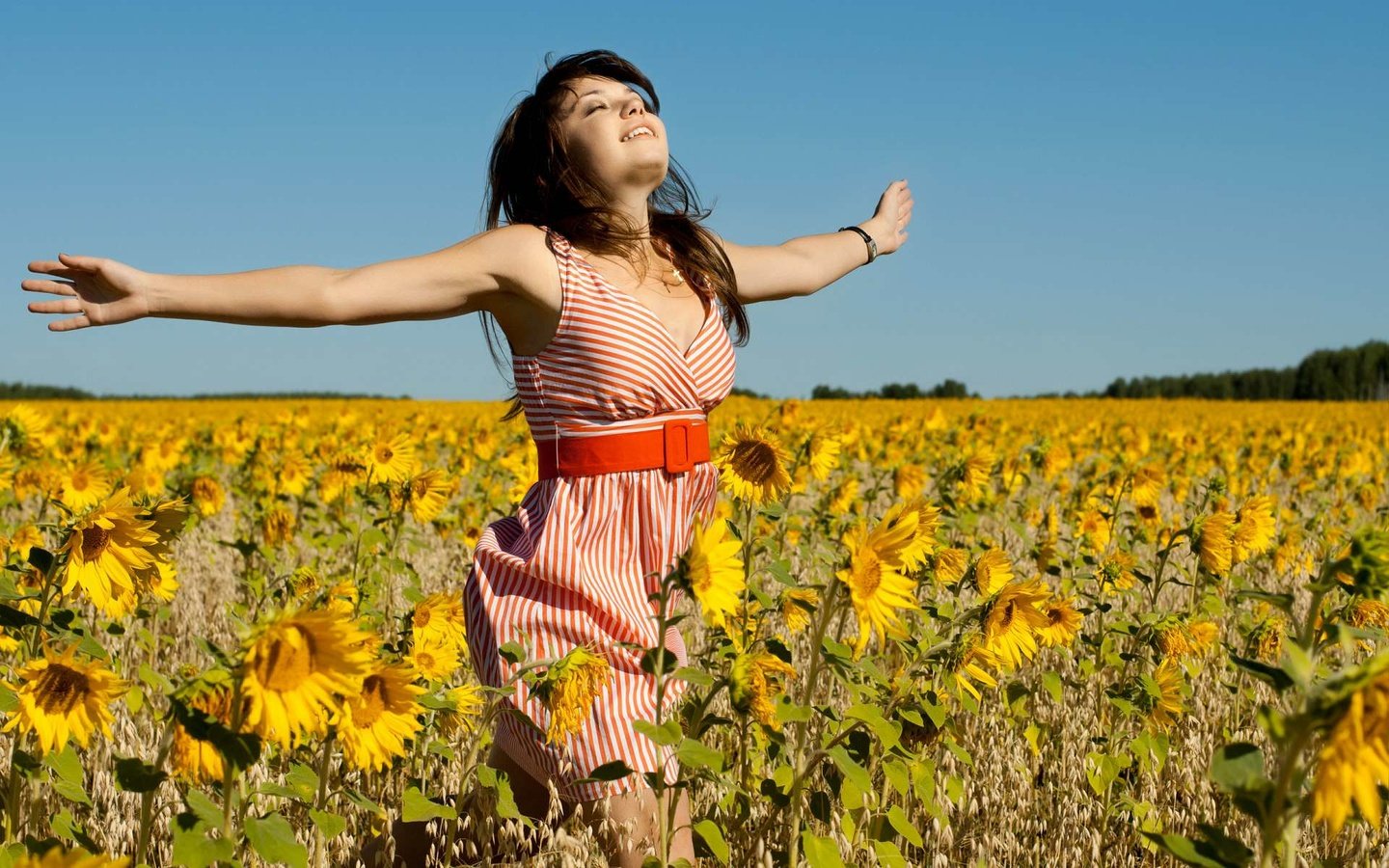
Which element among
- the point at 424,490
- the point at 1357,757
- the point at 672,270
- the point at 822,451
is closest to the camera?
the point at 1357,757

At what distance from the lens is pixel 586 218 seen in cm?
306

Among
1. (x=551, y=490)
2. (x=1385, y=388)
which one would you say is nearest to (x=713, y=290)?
(x=551, y=490)

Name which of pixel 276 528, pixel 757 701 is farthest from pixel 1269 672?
pixel 276 528

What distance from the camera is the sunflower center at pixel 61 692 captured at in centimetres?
189

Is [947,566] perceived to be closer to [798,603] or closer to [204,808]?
[798,603]

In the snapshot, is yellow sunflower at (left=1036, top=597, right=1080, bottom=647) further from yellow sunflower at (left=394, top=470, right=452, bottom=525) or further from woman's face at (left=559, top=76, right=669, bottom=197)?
yellow sunflower at (left=394, top=470, right=452, bottom=525)

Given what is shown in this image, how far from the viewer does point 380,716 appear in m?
1.85

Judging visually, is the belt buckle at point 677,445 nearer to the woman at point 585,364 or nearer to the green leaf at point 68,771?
the woman at point 585,364

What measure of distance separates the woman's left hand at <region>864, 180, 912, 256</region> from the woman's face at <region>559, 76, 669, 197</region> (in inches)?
42.1

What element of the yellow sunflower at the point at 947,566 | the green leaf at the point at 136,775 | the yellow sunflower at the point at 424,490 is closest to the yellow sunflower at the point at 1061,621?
the yellow sunflower at the point at 947,566

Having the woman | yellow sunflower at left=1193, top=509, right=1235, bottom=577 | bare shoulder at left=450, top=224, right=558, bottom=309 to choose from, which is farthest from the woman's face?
yellow sunflower at left=1193, top=509, right=1235, bottom=577

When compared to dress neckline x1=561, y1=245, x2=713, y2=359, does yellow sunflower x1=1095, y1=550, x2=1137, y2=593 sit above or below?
below

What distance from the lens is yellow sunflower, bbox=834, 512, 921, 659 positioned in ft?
6.46

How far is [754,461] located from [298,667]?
175 cm
